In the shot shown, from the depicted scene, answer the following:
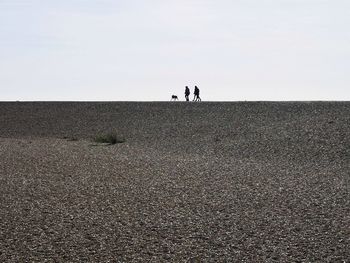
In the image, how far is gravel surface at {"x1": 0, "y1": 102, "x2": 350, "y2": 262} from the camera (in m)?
11.3

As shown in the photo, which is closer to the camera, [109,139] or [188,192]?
[188,192]

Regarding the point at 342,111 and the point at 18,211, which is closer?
the point at 18,211

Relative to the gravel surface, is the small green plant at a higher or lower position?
higher

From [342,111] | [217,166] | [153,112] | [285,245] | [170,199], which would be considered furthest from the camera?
[153,112]

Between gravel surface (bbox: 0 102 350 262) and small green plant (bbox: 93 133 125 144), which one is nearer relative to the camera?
gravel surface (bbox: 0 102 350 262)

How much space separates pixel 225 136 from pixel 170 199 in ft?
52.8

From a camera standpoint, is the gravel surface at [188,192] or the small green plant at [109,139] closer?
the gravel surface at [188,192]

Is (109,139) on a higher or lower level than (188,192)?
higher

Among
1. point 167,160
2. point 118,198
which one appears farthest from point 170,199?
point 167,160

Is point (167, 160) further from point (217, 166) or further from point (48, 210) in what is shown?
point (48, 210)

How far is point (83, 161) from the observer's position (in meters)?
24.1

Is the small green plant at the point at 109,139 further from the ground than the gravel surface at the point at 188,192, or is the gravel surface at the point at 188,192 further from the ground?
the small green plant at the point at 109,139

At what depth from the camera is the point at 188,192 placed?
1695 cm

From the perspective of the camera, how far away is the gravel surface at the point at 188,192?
11.3 m
